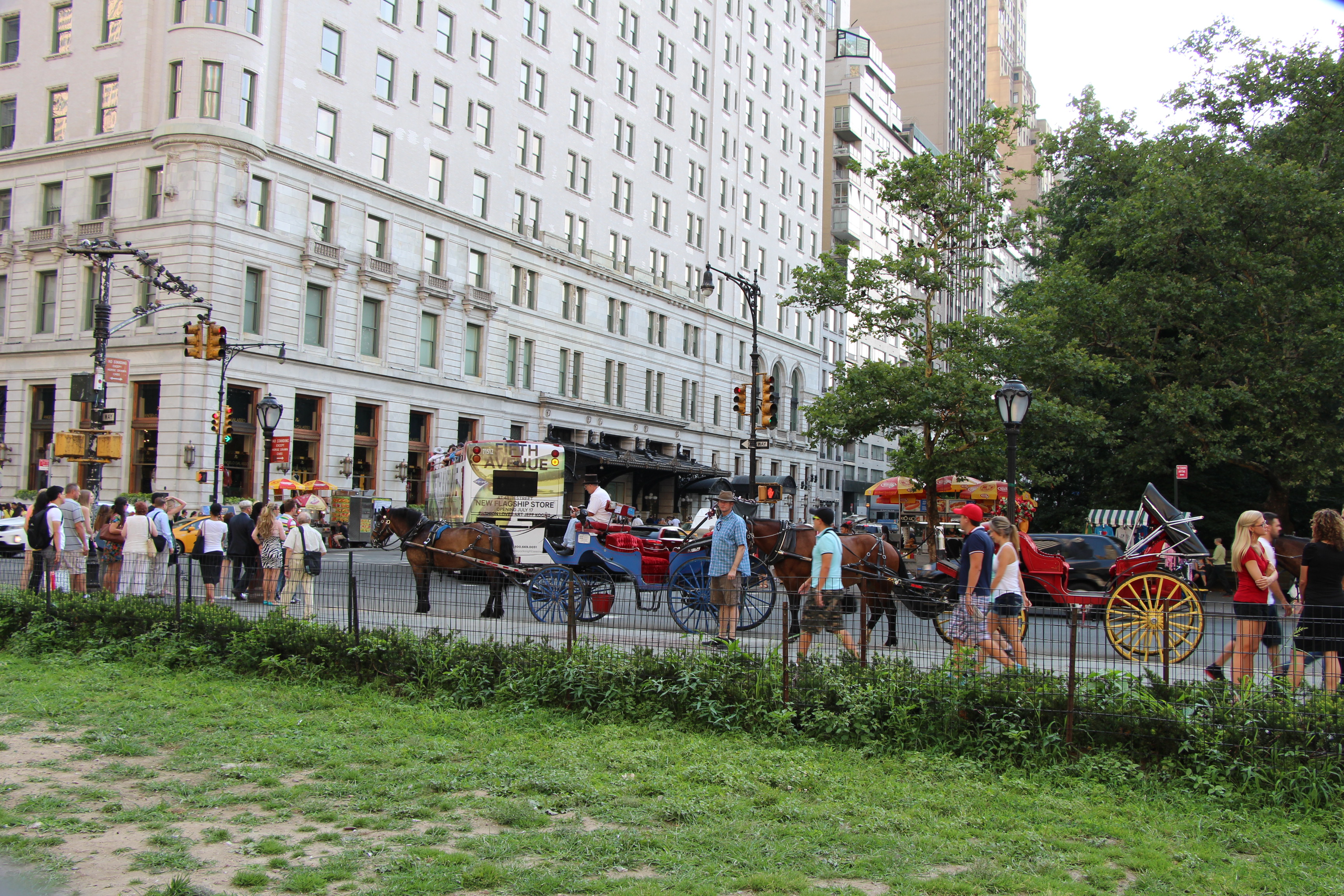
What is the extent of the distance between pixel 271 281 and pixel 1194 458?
34.3 m

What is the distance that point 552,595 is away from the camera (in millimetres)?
12797

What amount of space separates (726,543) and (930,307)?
17848 mm

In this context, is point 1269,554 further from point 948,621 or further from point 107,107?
point 107,107

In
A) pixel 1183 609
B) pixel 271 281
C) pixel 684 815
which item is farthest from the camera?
pixel 271 281

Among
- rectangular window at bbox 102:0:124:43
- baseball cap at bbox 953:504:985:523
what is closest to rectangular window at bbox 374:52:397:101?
rectangular window at bbox 102:0:124:43

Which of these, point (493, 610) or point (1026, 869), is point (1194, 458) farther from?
point (1026, 869)

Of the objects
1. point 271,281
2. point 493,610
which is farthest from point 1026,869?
point 271,281

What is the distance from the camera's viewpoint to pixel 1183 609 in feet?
46.0

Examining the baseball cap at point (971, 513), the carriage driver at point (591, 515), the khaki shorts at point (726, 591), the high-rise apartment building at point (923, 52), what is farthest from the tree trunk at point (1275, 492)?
the high-rise apartment building at point (923, 52)

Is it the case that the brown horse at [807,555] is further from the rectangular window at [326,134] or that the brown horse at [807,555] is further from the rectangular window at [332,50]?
the rectangular window at [332,50]

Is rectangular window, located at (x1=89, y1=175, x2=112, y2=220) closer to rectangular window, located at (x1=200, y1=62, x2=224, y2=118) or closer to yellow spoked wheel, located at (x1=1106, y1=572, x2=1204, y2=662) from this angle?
rectangular window, located at (x1=200, y1=62, x2=224, y2=118)

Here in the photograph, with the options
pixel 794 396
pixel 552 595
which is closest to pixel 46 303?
pixel 552 595

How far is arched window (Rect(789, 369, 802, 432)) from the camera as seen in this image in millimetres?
81188

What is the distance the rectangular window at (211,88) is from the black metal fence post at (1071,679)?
40.7 metres
